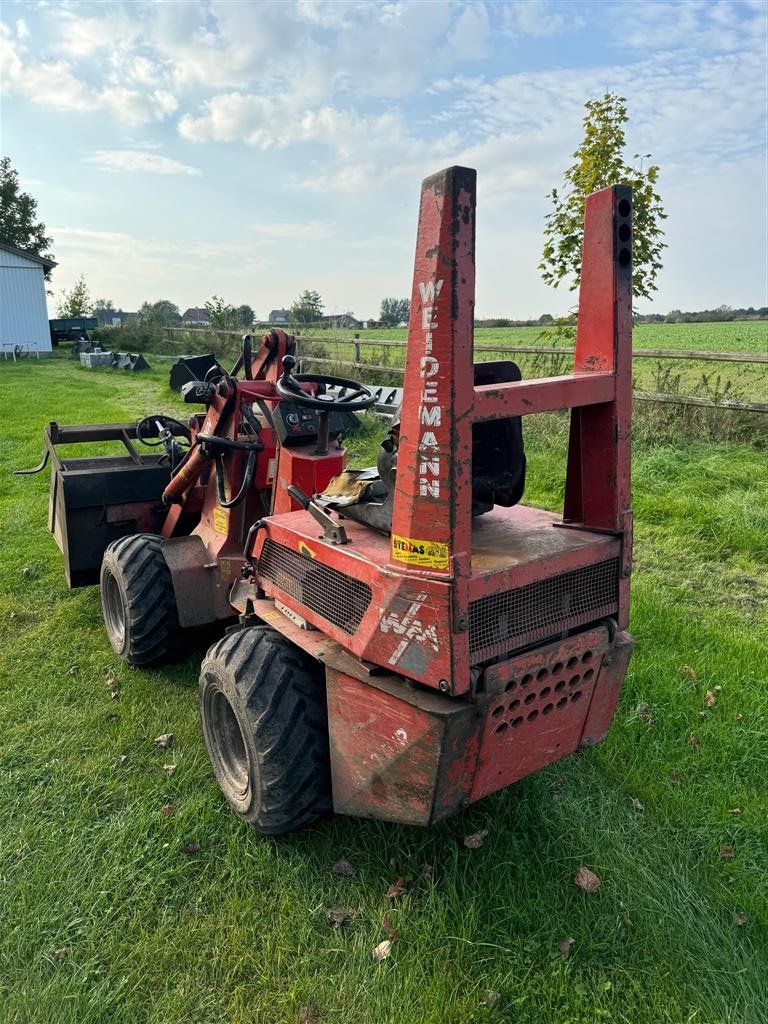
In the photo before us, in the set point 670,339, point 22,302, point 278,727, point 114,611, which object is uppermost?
point 22,302

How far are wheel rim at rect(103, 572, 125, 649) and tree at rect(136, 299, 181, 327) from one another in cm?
3103

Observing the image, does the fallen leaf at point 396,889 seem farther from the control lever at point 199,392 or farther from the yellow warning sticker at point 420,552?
the control lever at point 199,392

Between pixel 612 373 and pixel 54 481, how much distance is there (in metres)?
4.04

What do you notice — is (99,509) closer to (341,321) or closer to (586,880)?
(586,880)

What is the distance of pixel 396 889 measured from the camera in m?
2.67

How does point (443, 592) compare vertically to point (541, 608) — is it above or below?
above

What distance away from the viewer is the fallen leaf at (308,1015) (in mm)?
2230

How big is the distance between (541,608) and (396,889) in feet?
3.91

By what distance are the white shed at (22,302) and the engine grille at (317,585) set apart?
109ft

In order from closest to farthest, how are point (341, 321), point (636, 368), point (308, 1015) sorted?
point (308, 1015), point (636, 368), point (341, 321)

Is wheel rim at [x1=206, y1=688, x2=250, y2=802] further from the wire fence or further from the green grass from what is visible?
the wire fence

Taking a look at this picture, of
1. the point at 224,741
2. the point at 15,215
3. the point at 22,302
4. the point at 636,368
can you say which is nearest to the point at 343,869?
the point at 224,741

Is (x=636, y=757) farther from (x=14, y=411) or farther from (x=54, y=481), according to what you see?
(x=14, y=411)

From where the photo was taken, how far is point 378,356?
15789mm
